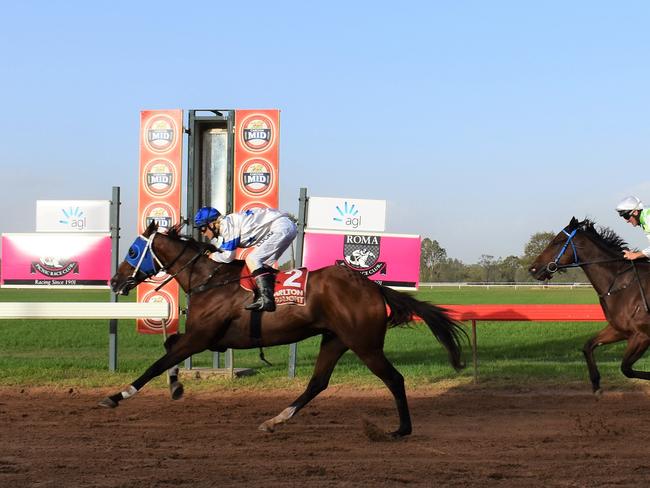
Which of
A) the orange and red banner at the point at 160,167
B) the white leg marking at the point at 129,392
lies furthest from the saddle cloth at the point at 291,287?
the orange and red banner at the point at 160,167

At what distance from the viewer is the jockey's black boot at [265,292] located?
789 centimetres

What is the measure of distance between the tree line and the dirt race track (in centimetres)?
6870

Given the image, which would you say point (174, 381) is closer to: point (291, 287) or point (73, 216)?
Result: point (291, 287)

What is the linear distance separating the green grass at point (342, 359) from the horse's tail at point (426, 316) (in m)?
2.82

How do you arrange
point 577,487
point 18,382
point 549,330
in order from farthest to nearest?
point 549,330, point 18,382, point 577,487

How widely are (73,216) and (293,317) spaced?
18.0 feet

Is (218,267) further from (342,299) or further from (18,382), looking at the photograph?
(18,382)

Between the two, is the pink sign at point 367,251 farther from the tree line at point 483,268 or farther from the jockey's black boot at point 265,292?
the tree line at point 483,268

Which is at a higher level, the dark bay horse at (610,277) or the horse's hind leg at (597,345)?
the dark bay horse at (610,277)

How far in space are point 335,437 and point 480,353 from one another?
9.10m

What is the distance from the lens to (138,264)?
28.1 ft

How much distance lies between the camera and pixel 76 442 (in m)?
7.00

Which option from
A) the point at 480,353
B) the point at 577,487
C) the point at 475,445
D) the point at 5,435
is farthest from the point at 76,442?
the point at 480,353

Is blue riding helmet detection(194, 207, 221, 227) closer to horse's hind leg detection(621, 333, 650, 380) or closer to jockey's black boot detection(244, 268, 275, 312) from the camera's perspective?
jockey's black boot detection(244, 268, 275, 312)
